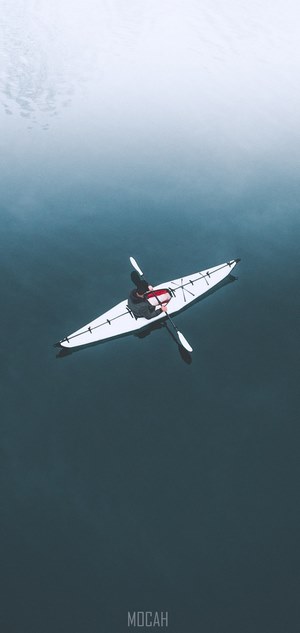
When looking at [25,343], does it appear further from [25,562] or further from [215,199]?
[215,199]

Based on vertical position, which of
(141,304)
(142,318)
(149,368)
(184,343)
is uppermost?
(141,304)

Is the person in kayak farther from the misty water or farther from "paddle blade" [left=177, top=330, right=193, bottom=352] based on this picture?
"paddle blade" [left=177, top=330, right=193, bottom=352]

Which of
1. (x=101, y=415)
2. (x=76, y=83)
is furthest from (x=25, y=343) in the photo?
(x=76, y=83)

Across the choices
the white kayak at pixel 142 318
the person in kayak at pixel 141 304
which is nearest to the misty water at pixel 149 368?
the white kayak at pixel 142 318

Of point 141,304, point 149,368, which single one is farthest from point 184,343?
point 141,304

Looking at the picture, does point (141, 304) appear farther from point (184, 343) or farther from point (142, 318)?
point (184, 343)

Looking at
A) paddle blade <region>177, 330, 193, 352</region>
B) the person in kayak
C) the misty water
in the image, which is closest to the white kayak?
the person in kayak
